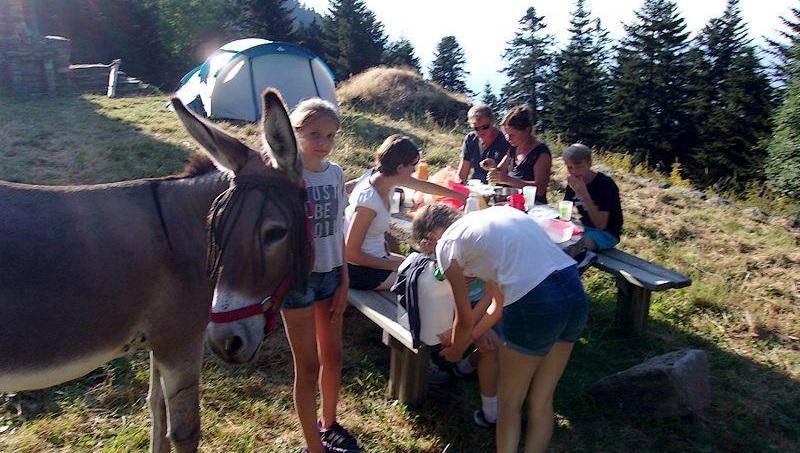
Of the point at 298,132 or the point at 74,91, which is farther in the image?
the point at 74,91

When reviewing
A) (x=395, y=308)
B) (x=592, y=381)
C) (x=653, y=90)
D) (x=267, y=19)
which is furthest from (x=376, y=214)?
(x=267, y=19)

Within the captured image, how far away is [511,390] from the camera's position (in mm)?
2607

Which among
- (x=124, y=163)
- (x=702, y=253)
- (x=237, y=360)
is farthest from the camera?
(x=124, y=163)

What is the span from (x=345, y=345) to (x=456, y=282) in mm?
1909

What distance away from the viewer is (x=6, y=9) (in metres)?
13.5

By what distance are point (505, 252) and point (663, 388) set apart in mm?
1645

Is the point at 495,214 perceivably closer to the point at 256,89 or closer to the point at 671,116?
the point at 256,89

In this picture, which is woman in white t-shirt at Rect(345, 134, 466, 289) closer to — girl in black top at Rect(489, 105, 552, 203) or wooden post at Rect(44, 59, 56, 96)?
girl in black top at Rect(489, 105, 552, 203)

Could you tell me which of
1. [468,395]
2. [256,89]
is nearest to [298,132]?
[468,395]

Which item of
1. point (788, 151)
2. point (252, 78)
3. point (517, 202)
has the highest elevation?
point (252, 78)

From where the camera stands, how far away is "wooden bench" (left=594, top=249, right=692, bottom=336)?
4.06 metres

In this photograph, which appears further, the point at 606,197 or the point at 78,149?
the point at 78,149

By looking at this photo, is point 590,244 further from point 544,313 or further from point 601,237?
point 544,313

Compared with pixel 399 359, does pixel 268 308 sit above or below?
above
